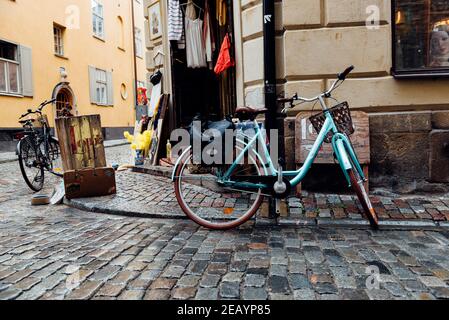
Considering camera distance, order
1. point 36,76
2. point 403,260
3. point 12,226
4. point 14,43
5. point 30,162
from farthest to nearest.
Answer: point 36,76, point 14,43, point 30,162, point 12,226, point 403,260

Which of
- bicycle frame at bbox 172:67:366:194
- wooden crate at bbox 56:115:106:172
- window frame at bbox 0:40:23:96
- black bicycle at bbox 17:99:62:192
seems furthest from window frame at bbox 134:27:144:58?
bicycle frame at bbox 172:67:366:194

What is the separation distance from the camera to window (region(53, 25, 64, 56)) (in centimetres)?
1719

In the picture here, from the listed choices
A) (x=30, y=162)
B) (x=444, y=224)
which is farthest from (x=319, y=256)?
(x=30, y=162)

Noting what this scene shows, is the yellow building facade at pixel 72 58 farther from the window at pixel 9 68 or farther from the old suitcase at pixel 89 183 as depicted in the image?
the old suitcase at pixel 89 183

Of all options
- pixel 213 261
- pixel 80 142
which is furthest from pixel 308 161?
pixel 80 142

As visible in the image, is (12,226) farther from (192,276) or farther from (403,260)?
(403,260)

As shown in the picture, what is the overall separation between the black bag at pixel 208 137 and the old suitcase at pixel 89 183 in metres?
2.01

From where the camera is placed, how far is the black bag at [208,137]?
12.3 feet

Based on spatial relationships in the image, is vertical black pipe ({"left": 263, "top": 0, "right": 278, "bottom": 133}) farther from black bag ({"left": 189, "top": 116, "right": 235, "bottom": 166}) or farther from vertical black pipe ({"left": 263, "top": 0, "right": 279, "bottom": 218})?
black bag ({"left": 189, "top": 116, "right": 235, "bottom": 166})

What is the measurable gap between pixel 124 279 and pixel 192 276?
1.45 feet

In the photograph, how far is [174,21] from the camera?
7434mm

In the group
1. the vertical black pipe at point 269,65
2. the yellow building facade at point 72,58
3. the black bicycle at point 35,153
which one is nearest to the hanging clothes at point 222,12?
the vertical black pipe at point 269,65
